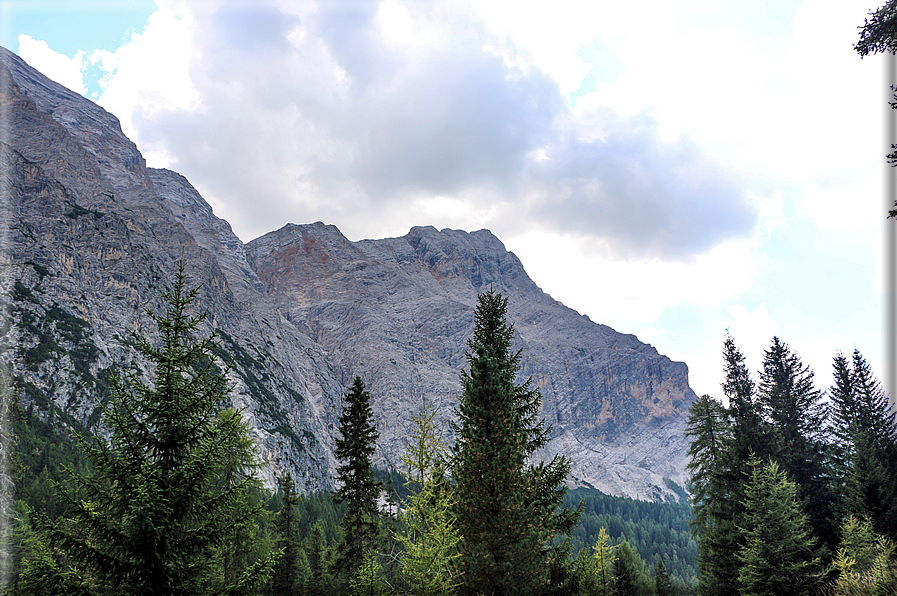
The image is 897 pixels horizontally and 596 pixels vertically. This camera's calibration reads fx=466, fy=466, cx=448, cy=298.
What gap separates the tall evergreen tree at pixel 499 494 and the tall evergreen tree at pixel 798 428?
1773 centimetres

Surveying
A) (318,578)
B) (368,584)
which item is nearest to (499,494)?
(368,584)

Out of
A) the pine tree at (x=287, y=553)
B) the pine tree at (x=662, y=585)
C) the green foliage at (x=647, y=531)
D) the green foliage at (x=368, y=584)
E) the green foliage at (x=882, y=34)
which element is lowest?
the green foliage at (x=647, y=531)

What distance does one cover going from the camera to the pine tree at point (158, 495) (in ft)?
31.0

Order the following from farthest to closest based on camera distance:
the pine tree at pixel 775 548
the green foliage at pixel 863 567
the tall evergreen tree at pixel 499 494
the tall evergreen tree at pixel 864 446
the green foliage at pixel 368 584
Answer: the tall evergreen tree at pixel 864 446
the pine tree at pixel 775 548
the tall evergreen tree at pixel 499 494
the green foliage at pixel 368 584
the green foliage at pixel 863 567

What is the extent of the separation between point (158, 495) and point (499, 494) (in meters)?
10.7

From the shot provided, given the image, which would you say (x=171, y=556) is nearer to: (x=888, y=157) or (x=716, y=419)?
(x=888, y=157)

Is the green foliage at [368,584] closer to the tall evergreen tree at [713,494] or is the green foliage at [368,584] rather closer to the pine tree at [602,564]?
the tall evergreen tree at [713,494]

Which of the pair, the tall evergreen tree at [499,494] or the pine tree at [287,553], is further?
the pine tree at [287,553]

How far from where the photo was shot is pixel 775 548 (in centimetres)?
2166

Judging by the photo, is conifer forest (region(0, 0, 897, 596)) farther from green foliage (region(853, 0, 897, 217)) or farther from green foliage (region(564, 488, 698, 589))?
green foliage (region(564, 488, 698, 589))

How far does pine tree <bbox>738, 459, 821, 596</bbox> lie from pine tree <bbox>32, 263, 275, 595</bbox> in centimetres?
2235

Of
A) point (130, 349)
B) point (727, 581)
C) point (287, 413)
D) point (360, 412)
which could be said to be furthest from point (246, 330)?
point (727, 581)

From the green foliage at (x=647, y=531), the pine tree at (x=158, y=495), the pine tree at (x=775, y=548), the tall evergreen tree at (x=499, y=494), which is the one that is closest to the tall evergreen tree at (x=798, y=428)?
the pine tree at (x=775, y=548)

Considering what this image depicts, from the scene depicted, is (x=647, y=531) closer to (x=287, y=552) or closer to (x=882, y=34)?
(x=287, y=552)
